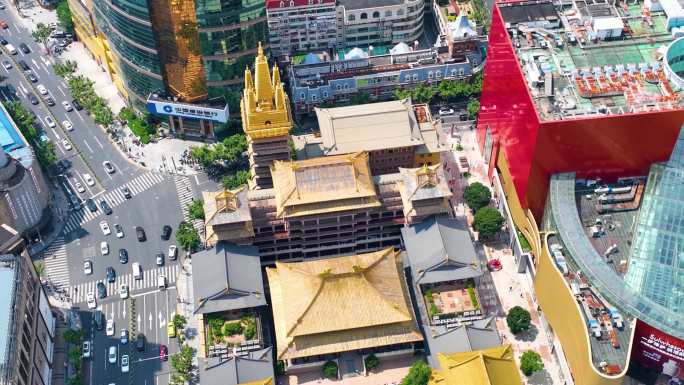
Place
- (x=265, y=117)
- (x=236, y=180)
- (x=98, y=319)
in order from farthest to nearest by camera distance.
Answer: (x=236, y=180) → (x=98, y=319) → (x=265, y=117)

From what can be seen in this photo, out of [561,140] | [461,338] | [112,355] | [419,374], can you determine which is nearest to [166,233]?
[112,355]

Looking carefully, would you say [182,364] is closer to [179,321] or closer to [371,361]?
[179,321]

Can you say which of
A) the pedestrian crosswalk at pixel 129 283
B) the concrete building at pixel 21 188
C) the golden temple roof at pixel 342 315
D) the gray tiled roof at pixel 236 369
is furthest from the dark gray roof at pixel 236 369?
the concrete building at pixel 21 188

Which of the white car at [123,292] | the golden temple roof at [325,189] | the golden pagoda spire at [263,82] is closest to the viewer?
the golden pagoda spire at [263,82]

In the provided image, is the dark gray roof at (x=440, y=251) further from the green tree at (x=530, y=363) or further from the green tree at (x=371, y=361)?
the green tree at (x=530, y=363)

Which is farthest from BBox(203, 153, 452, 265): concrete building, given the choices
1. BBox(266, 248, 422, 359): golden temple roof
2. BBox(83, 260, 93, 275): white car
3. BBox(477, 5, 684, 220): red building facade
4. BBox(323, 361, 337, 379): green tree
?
BBox(83, 260, 93, 275): white car

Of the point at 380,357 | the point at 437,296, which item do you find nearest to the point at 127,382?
the point at 380,357

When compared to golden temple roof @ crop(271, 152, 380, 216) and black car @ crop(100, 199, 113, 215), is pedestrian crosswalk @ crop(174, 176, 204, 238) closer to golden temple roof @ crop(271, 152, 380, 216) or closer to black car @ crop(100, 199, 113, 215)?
black car @ crop(100, 199, 113, 215)
